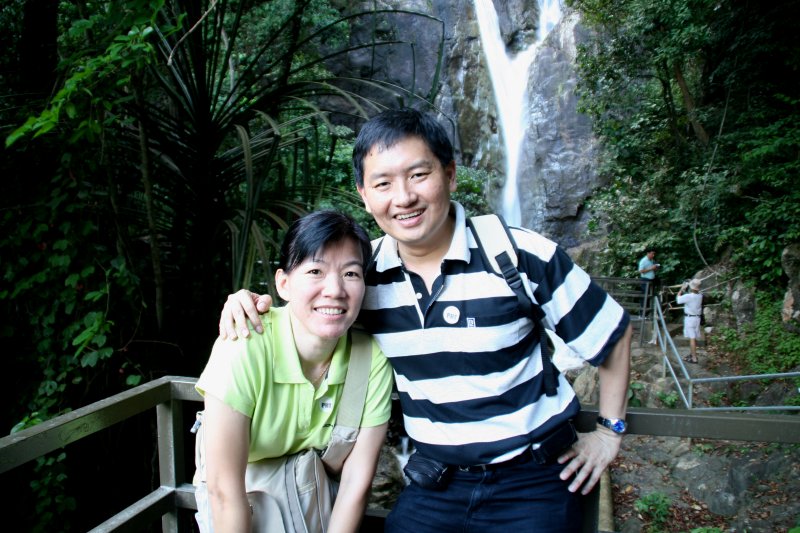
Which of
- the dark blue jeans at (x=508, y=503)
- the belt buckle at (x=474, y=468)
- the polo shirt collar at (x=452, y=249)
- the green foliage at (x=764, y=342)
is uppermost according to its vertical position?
the polo shirt collar at (x=452, y=249)

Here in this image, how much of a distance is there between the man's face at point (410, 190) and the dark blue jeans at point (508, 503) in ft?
1.93

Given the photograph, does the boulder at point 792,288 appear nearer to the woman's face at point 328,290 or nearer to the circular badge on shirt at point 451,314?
the circular badge on shirt at point 451,314

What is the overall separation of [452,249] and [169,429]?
3.24 feet

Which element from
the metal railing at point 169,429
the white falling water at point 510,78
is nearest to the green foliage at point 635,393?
the metal railing at point 169,429

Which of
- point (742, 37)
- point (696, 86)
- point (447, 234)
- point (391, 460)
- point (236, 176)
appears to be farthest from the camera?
point (696, 86)

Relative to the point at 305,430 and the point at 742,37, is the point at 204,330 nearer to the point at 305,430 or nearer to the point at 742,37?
the point at 305,430

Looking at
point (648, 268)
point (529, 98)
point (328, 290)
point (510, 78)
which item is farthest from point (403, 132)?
point (510, 78)

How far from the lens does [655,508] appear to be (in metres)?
5.98

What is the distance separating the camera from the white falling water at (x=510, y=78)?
50.1ft

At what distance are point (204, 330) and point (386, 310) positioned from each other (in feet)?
4.57

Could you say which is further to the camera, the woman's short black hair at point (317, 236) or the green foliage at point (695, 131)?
the green foliage at point (695, 131)

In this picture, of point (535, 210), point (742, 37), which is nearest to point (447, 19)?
point (535, 210)

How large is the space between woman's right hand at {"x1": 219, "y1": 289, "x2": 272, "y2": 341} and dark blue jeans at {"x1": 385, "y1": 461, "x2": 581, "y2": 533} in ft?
Answer: 1.99

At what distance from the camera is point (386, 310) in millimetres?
1426
